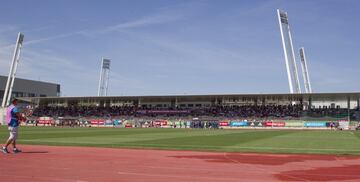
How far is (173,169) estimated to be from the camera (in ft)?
44.4

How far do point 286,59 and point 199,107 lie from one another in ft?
75.4

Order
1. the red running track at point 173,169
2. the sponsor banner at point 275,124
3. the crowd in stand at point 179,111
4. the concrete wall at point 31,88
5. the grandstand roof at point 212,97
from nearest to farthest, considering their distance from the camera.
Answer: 1. the red running track at point 173,169
2. the sponsor banner at point 275,124
3. the grandstand roof at point 212,97
4. the crowd in stand at point 179,111
5. the concrete wall at point 31,88

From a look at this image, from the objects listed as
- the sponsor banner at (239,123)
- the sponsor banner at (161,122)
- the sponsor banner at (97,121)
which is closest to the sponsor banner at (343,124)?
the sponsor banner at (239,123)

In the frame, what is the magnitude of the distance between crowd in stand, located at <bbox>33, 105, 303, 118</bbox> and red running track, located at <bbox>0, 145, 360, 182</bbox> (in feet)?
236

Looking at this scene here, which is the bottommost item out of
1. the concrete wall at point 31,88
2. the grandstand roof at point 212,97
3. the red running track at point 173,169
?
the red running track at point 173,169

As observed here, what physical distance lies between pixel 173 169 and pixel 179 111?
83985mm

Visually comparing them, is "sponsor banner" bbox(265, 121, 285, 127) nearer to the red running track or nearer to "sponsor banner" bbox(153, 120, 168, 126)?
"sponsor banner" bbox(153, 120, 168, 126)

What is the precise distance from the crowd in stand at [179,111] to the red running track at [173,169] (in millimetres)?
71942

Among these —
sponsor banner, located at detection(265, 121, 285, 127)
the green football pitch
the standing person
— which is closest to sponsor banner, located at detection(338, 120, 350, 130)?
sponsor banner, located at detection(265, 121, 285, 127)

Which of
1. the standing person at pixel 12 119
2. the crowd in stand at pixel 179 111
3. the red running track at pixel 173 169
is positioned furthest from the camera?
the crowd in stand at pixel 179 111

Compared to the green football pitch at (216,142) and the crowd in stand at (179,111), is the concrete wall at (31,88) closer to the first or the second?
the crowd in stand at (179,111)

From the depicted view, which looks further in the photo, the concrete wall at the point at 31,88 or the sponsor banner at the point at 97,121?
the concrete wall at the point at 31,88

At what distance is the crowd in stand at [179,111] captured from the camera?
3548 inches

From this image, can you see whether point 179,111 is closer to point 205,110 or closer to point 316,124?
point 205,110
